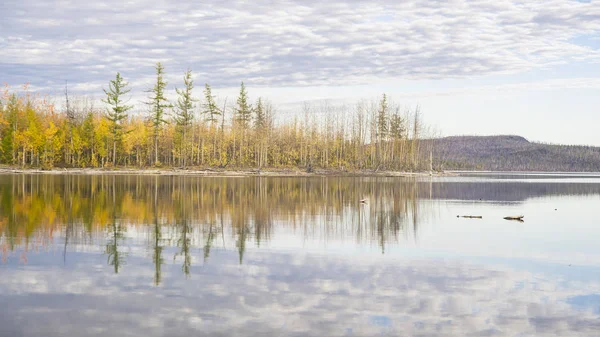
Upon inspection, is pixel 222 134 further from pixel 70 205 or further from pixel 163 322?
pixel 163 322

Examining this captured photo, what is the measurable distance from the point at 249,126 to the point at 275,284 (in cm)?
9866

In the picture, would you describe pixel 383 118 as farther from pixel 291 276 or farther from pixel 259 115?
pixel 291 276

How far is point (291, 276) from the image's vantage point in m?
11.3

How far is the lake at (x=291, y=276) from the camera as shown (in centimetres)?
835

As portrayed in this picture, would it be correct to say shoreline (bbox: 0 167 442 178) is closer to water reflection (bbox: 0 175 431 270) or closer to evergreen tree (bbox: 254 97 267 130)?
evergreen tree (bbox: 254 97 267 130)

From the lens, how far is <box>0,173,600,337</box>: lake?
8352mm

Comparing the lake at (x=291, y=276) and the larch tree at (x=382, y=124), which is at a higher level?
the larch tree at (x=382, y=124)

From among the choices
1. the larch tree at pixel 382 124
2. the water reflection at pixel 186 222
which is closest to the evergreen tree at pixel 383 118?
the larch tree at pixel 382 124

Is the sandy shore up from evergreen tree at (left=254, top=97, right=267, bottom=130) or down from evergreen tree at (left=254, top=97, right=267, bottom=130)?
down

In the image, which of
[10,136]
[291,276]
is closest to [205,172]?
[10,136]

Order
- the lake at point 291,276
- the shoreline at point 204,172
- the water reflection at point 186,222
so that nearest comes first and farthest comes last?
the lake at point 291,276 → the water reflection at point 186,222 → the shoreline at point 204,172

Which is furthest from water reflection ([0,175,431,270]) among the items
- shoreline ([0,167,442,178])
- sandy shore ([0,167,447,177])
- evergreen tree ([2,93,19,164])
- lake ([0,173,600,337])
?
evergreen tree ([2,93,19,164])

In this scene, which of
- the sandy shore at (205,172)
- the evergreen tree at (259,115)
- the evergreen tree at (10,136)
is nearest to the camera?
the sandy shore at (205,172)

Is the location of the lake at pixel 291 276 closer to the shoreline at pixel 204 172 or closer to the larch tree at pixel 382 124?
the shoreline at pixel 204 172
